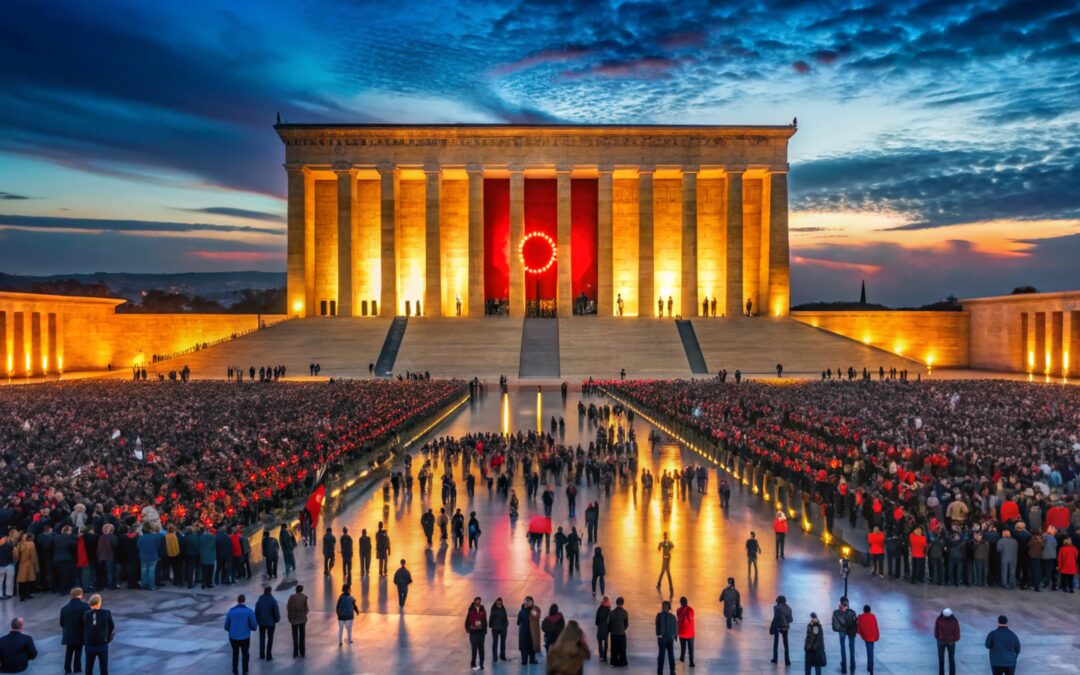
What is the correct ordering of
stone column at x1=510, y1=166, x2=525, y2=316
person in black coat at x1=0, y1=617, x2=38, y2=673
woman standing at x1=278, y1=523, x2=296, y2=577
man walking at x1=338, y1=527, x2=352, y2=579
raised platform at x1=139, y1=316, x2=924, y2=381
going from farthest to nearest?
stone column at x1=510, y1=166, x2=525, y2=316
raised platform at x1=139, y1=316, x2=924, y2=381
woman standing at x1=278, y1=523, x2=296, y2=577
man walking at x1=338, y1=527, x2=352, y2=579
person in black coat at x1=0, y1=617, x2=38, y2=673

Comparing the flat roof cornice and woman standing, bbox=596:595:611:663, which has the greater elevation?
the flat roof cornice

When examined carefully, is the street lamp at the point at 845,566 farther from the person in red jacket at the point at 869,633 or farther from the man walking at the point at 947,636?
the man walking at the point at 947,636

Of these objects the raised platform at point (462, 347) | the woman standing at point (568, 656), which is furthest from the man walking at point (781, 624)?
the raised platform at point (462, 347)

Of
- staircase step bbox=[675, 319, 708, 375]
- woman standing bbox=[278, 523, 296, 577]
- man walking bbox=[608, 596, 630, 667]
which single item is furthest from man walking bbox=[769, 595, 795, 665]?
staircase step bbox=[675, 319, 708, 375]

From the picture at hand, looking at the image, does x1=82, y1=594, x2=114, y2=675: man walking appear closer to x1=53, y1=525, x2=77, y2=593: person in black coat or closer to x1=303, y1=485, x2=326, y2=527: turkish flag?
x1=53, y1=525, x2=77, y2=593: person in black coat

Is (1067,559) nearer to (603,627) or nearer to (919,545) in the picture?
(919,545)

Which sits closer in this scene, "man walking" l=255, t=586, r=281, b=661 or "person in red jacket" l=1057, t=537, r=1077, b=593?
"man walking" l=255, t=586, r=281, b=661

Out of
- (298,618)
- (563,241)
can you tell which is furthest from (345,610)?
(563,241)
